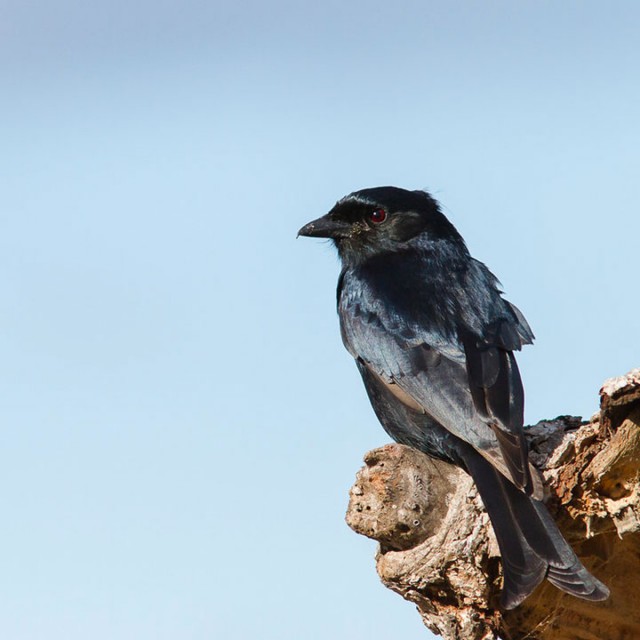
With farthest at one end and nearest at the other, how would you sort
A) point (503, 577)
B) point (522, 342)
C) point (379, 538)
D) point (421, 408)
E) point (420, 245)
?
point (420, 245) < point (522, 342) < point (421, 408) < point (379, 538) < point (503, 577)

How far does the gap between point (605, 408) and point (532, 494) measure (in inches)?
19.1

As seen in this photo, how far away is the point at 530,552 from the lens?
13.8ft

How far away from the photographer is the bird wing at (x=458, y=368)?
190 inches

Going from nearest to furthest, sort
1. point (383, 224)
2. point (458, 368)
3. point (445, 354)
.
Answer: point (458, 368) → point (445, 354) → point (383, 224)

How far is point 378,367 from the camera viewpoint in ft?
18.8

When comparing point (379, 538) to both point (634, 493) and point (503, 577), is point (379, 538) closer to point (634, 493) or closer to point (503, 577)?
point (503, 577)

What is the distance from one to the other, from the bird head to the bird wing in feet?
2.06

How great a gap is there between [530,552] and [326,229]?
319 cm

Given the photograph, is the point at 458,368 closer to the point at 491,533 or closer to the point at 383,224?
the point at 491,533

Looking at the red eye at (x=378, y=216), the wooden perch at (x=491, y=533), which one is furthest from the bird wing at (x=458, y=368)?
the red eye at (x=378, y=216)

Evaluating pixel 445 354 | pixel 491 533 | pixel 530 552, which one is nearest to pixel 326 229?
pixel 445 354

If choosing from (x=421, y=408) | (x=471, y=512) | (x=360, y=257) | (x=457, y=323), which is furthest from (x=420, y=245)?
(x=471, y=512)

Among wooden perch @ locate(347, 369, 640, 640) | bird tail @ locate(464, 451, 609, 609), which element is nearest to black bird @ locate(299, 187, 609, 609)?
bird tail @ locate(464, 451, 609, 609)

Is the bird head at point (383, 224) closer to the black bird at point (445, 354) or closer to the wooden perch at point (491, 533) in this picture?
the black bird at point (445, 354)
